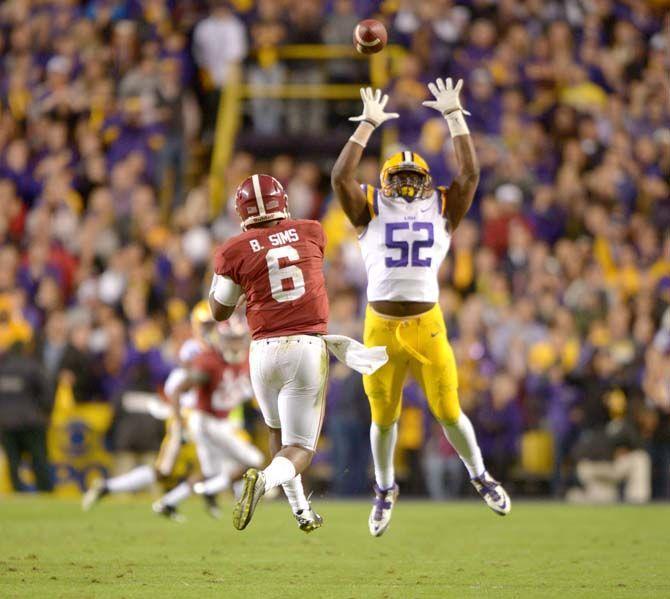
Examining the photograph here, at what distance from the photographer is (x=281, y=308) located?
8.28m

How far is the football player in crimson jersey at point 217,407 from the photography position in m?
12.1

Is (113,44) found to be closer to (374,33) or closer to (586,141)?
(586,141)

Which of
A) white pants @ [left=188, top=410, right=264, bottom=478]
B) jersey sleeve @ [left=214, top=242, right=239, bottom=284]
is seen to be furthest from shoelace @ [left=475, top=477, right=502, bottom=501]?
white pants @ [left=188, top=410, right=264, bottom=478]

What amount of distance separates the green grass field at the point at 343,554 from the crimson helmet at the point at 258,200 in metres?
2.02

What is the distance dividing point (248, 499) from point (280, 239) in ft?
5.03

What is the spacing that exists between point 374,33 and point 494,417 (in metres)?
6.62

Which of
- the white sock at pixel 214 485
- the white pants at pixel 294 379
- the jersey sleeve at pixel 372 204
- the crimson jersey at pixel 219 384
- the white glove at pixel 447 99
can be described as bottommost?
the white sock at pixel 214 485

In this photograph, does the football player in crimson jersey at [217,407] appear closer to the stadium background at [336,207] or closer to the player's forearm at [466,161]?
the stadium background at [336,207]

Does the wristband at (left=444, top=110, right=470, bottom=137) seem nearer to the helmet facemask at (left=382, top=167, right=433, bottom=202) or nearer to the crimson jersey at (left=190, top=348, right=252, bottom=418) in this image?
the helmet facemask at (left=382, top=167, right=433, bottom=202)

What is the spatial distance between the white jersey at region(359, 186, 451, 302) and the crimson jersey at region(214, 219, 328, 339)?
72cm

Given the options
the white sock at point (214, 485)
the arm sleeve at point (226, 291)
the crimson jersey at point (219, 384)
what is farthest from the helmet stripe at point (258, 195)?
the white sock at point (214, 485)

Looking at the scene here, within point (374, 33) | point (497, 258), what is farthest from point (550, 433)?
point (374, 33)

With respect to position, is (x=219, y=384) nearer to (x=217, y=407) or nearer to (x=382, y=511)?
(x=217, y=407)

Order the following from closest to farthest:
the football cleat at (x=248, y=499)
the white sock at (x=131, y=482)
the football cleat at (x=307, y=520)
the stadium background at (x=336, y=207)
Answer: the football cleat at (x=248, y=499) < the football cleat at (x=307, y=520) < the white sock at (x=131, y=482) < the stadium background at (x=336, y=207)
